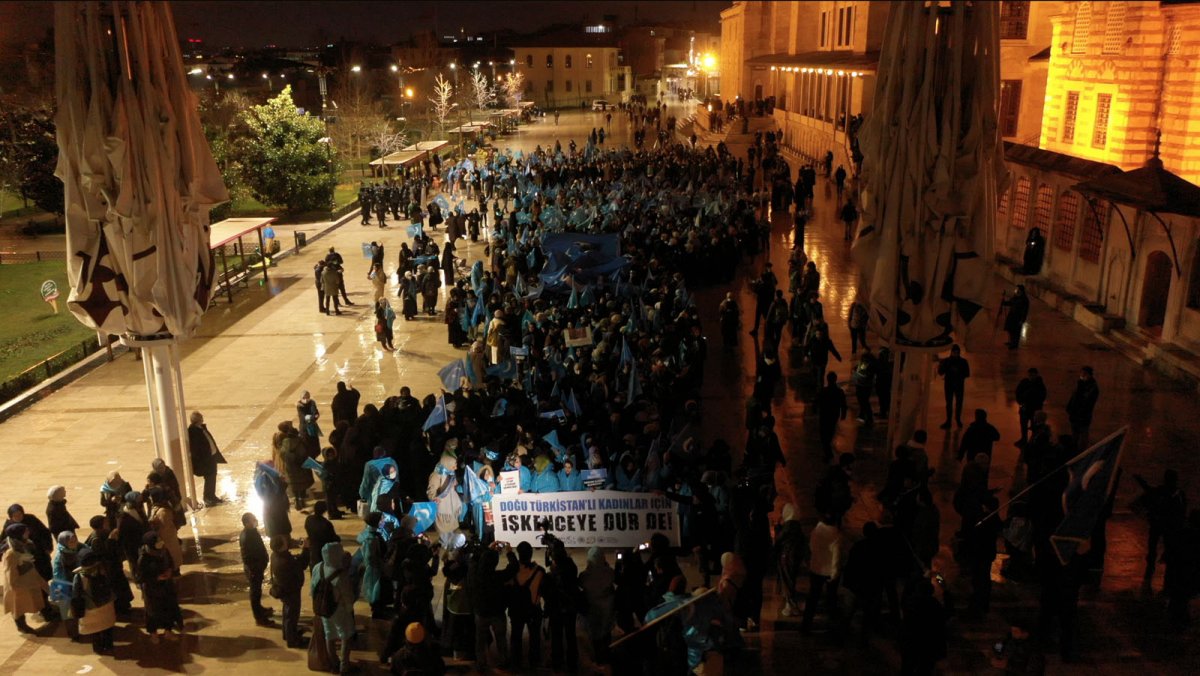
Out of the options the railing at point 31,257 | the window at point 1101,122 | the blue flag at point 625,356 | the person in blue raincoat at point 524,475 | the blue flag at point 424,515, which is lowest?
the railing at point 31,257

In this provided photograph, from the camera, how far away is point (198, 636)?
923 cm

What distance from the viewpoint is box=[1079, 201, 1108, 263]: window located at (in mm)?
19734

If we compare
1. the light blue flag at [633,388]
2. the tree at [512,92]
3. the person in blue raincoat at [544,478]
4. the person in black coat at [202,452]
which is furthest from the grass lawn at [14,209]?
the tree at [512,92]

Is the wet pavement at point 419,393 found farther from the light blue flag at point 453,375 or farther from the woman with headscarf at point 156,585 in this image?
the light blue flag at point 453,375

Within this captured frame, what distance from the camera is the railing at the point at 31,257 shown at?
1155 inches

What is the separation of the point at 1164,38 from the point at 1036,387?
1170cm

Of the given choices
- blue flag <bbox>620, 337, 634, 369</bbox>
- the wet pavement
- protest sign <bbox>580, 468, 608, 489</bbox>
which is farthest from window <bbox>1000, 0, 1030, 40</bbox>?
protest sign <bbox>580, 468, 608, 489</bbox>

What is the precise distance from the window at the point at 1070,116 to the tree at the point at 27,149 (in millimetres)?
32750

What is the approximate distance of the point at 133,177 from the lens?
10.2m

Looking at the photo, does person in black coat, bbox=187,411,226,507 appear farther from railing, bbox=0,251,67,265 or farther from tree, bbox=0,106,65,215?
tree, bbox=0,106,65,215

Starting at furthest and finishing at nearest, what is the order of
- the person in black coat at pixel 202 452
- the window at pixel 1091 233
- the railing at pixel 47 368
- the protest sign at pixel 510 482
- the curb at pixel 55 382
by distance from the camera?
the window at pixel 1091 233 < the railing at pixel 47 368 < the curb at pixel 55 382 < the person in black coat at pixel 202 452 < the protest sign at pixel 510 482

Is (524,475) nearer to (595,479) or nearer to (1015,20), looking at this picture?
(595,479)

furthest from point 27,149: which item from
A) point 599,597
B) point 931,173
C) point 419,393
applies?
point 931,173

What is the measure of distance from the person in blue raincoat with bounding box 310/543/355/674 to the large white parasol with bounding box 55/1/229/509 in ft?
13.9
